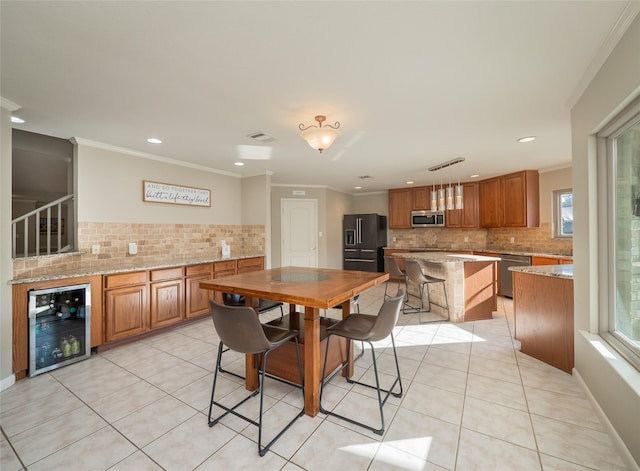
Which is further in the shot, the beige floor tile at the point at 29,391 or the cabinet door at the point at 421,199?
the cabinet door at the point at 421,199

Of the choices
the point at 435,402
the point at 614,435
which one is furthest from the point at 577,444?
the point at 435,402

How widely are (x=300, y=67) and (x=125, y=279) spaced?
2.88 metres

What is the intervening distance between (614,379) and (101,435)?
3.13 meters

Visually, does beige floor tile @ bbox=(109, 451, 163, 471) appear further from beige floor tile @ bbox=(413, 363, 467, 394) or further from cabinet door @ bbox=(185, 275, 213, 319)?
cabinet door @ bbox=(185, 275, 213, 319)

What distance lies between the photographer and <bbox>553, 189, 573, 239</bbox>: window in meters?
4.70

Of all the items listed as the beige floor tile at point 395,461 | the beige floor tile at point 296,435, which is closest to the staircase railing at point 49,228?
the beige floor tile at point 296,435

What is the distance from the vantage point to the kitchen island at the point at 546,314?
2385 millimetres

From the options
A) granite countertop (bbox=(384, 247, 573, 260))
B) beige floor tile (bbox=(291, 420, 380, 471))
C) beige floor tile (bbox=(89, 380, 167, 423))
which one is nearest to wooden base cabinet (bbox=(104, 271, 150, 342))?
beige floor tile (bbox=(89, 380, 167, 423))

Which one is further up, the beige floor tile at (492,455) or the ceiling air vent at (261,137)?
the ceiling air vent at (261,137)

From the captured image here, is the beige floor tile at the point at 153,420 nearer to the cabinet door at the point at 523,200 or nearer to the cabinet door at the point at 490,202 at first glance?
the cabinet door at the point at 523,200

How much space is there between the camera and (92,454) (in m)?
1.58

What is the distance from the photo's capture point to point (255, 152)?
12.4ft

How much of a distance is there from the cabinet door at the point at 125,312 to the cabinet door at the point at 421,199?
575cm

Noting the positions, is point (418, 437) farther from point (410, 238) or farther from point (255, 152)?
point (410, 238)
